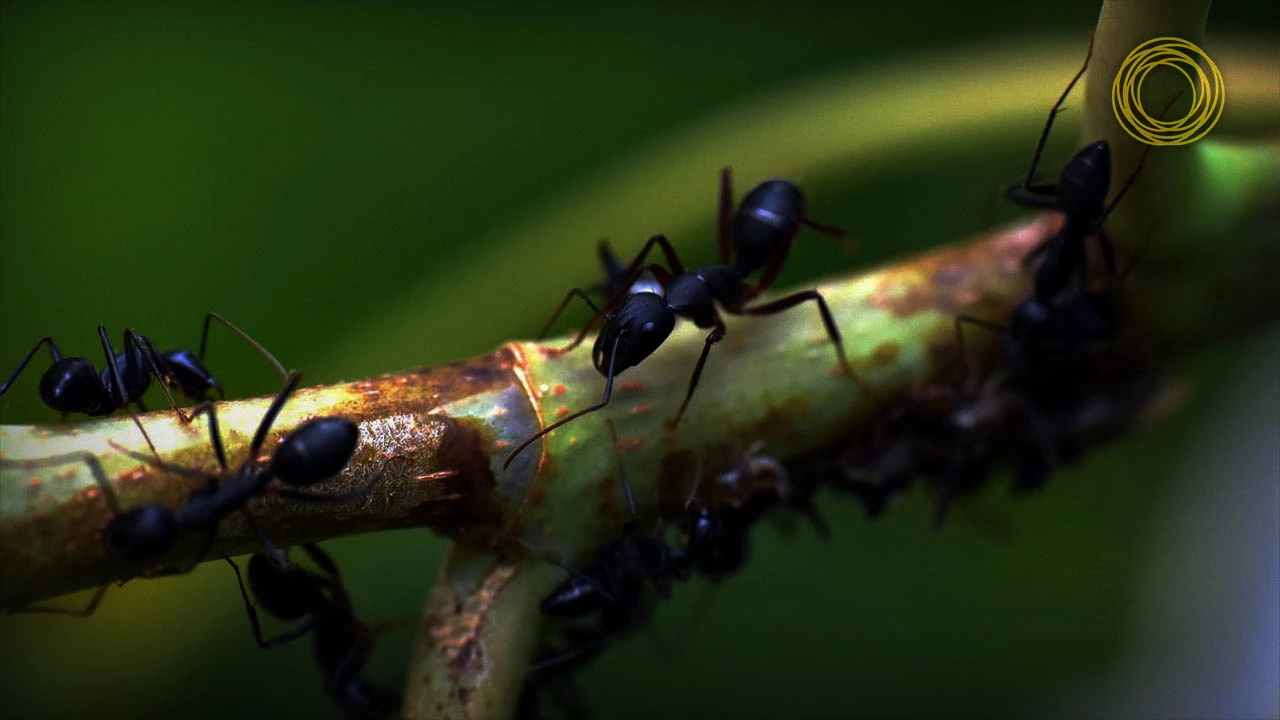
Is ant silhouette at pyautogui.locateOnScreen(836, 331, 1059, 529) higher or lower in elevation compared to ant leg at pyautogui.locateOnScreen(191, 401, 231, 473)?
lower

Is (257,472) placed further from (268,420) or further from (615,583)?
(615,583)

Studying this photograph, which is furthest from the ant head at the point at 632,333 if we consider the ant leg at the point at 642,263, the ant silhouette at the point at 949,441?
the ant silhouette at the point at 949,441

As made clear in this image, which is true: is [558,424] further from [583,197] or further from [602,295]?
[583,197]

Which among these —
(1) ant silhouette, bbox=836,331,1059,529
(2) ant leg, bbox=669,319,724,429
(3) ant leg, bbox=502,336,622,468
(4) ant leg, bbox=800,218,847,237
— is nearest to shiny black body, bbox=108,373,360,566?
(3) ant leg, bbox=502,336,622,468

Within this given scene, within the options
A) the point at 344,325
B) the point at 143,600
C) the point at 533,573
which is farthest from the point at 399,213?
the point at 533,573

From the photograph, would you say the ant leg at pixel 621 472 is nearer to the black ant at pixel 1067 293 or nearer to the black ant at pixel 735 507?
the black ant at pixel 735 507

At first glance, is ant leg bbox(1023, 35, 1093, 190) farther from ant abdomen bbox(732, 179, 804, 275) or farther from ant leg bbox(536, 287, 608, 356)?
ant leg bbox(536, 287, 608, 356)
